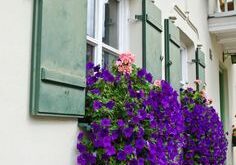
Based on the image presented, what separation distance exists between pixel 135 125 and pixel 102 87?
337 mm

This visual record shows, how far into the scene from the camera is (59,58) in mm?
2252

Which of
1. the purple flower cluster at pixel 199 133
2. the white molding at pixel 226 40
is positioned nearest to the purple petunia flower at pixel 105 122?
the purple flower cluster at pixel 199 133

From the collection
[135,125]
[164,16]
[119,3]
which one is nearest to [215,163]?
[164,16]

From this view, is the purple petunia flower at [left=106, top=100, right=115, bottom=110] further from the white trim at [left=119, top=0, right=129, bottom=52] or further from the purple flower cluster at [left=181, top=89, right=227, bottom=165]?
the purple flower cluster at [left=181, top=89, right=227, bottom=165]

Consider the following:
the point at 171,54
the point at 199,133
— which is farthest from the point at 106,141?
the point at 199,133

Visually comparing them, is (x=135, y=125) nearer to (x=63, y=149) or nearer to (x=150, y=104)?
(x=150, y=104)

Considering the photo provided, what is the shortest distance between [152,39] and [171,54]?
77 centimetres

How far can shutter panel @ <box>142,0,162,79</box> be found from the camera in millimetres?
3694

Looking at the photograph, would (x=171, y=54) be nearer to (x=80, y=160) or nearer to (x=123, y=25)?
(x=123, y=25)

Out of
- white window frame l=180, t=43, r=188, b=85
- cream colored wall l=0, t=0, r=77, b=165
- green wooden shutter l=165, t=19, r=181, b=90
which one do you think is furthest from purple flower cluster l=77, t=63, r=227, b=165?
white window frame l=180, t=43, r=188, b=85

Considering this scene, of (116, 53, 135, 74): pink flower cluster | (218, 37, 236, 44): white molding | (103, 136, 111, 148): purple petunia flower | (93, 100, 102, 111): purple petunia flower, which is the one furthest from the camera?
(218, 37, 236, 44): white molding

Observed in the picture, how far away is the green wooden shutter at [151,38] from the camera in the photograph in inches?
145

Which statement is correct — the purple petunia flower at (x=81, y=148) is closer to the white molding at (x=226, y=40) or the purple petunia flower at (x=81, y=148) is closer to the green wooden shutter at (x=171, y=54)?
the green wooden shutter at (x=171, y=54)

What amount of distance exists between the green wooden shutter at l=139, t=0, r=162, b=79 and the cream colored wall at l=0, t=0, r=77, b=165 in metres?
1.69
